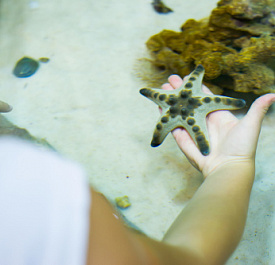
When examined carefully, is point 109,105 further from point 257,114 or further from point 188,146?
point 257,114

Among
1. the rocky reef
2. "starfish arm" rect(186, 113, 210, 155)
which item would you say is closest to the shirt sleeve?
"starfish arm" rect(186, 113, 210, 155)

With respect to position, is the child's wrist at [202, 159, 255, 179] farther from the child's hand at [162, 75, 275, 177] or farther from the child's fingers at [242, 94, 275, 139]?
the child's fingers at [242, 94, 275, 139]

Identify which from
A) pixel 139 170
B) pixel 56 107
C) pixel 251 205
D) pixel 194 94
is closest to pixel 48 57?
pixel 56 107

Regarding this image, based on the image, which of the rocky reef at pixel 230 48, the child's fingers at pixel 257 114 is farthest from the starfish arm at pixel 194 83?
the child's fingers at pixel 257 114

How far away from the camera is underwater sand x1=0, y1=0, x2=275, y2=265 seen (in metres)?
2.10

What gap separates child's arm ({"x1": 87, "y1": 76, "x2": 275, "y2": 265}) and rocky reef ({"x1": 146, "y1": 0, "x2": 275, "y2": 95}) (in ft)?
1.85

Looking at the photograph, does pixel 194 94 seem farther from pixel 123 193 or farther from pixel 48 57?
pixel 48 57

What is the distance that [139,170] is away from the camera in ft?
7.61

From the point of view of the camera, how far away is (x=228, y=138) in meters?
1.65

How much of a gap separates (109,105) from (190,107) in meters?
1.04

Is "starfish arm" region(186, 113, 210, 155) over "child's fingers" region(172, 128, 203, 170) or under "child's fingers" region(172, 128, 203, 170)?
over

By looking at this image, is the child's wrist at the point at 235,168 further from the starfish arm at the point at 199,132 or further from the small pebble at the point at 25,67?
the small pebble at the point at 25,67

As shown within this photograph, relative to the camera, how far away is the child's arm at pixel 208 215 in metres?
0.62

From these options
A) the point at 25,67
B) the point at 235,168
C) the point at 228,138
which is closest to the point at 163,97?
the point at 228,138
